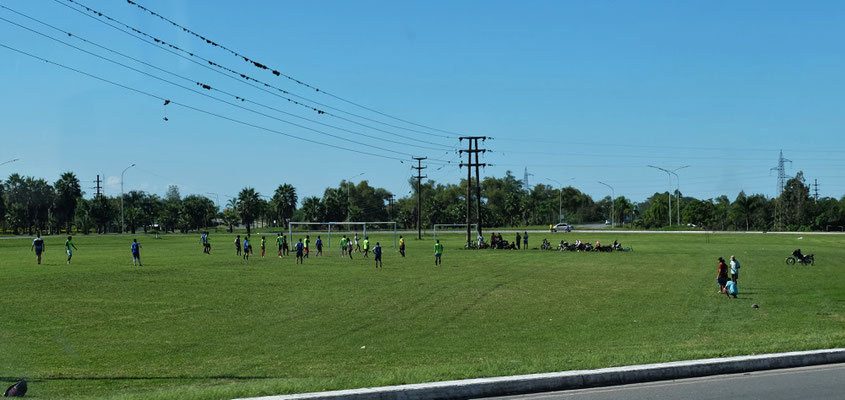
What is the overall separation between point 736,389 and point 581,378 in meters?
1.91

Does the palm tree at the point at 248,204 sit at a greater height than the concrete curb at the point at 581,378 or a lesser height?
greater

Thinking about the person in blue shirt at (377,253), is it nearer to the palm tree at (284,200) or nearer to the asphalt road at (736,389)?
the asphalt road at (736,389)

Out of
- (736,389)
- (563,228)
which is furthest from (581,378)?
(563,228)

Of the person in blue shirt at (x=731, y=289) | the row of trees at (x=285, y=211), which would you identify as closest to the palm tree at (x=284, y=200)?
the row of trees at (x=285, y=211)

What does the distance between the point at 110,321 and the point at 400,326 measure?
312 inches

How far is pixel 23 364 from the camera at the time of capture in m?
12.9

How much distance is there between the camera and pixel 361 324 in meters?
18.4

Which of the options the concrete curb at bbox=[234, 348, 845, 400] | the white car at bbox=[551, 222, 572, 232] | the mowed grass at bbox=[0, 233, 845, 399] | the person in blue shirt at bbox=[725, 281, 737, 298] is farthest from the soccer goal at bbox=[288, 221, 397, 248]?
the concrete curb at bbox=[234, 348, 845, 400]

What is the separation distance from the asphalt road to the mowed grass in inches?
36.8

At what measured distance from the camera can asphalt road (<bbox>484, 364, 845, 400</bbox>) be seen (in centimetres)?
825

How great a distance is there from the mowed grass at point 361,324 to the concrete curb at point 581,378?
60 cm

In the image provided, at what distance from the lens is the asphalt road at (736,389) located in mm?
8250

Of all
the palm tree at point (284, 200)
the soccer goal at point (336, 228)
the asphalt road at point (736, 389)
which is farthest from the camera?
the palm tree at point (284, 200)

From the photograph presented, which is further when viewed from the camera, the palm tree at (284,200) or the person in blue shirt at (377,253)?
the palm tree at (284,200)
